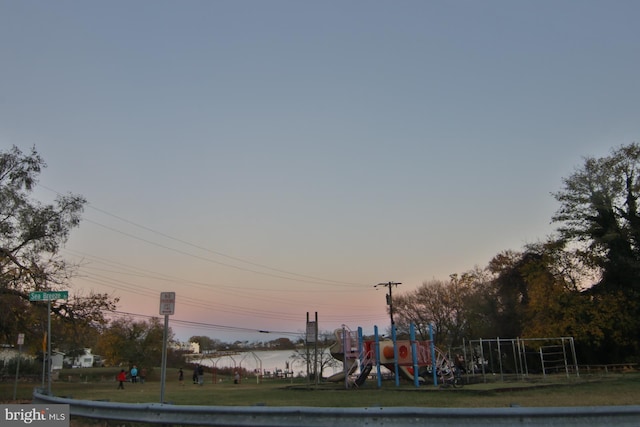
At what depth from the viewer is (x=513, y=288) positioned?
5234 centimetres

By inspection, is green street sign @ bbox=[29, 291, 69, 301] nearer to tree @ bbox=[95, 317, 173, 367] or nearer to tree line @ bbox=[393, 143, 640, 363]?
tree line @ bbox=[393, 143, 640, 363]

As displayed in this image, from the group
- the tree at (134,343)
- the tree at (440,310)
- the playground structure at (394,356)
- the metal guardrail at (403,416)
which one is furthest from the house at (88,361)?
the metal guardrail at (403,416)

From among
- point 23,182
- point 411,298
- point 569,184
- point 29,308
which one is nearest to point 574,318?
point 569,184

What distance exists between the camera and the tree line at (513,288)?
3048cm

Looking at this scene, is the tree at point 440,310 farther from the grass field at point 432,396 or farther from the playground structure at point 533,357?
the grass field at point 432,396

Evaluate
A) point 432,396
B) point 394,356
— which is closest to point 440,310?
point 394,356

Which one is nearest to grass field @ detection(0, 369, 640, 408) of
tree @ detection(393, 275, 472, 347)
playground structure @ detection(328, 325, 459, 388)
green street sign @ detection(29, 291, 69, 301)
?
playground structure @ detection(328, 325, 459, 388)

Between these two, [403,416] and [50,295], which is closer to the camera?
[403,416]

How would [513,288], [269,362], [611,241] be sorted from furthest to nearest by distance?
[269,362]
[513,288]
[611,241]

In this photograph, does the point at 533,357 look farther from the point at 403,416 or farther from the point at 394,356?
the point at 403,416

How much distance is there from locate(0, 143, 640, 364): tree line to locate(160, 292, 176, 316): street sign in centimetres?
1864

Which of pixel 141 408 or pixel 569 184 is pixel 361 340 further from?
pixel 569 184

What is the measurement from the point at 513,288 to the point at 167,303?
4647 cm

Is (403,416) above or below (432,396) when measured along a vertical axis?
above
